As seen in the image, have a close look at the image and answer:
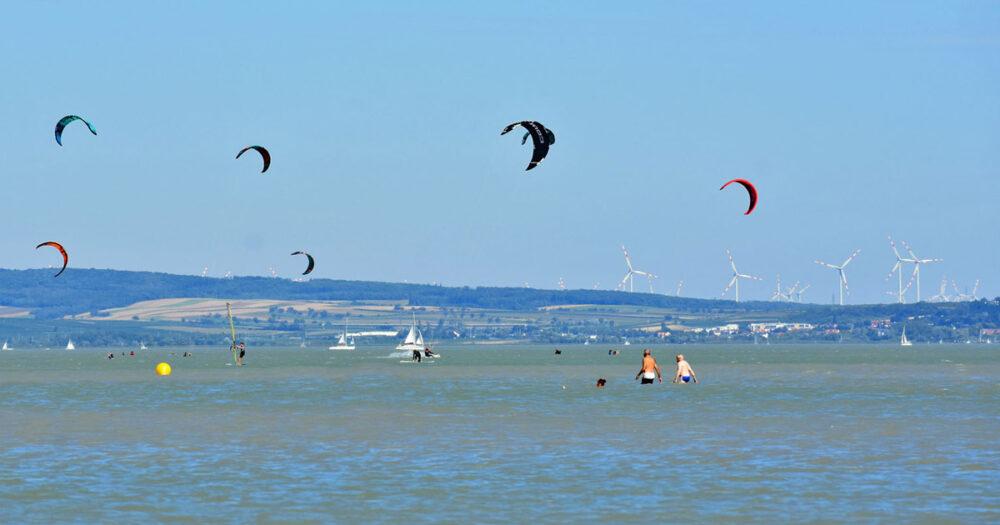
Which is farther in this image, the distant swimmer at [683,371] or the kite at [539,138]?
the distant swimmer at [683,371]

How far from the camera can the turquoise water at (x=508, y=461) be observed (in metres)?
28.0

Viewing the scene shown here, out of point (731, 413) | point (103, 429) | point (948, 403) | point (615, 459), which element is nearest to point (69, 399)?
point (103, 429)

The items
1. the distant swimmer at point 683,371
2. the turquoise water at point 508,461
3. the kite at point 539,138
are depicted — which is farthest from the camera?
the distant swimmer at point 683,371

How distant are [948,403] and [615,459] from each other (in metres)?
29.6

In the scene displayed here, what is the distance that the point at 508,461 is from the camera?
119 feet

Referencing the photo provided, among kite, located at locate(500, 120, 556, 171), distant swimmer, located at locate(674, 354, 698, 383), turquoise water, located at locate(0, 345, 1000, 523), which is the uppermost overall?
kite, located at locate(500, 120, 556, 171)

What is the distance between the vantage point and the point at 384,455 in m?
38.1

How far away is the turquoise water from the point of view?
27953mm

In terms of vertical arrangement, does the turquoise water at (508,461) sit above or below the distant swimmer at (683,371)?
below

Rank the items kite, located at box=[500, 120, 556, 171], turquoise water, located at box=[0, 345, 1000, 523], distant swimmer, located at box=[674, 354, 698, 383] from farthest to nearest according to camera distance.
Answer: distant swimmer, located at box=[674, 354, 698, 383] → kite, located at box=[500, 120, 556, 171] → turquoise water, located at box=[0, 345, 1000, 523]

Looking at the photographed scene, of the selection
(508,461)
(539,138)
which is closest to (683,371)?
(539,138)

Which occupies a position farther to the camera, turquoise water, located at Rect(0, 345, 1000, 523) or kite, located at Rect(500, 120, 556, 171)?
kite, located at Rect(500, 120, 556, 171)

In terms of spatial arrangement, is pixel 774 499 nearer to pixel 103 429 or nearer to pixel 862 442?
pixel 862 442

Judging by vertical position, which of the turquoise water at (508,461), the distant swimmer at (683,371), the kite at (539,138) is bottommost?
the turquoise water at (508,461)
